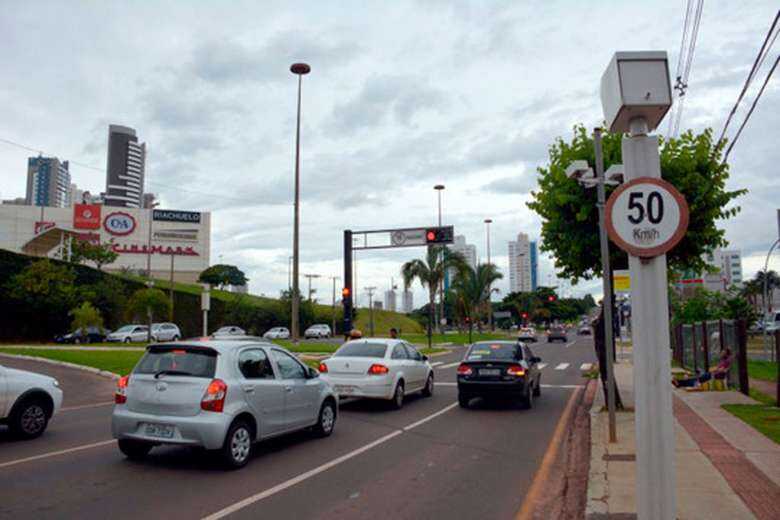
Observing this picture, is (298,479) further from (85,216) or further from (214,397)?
(85,216)

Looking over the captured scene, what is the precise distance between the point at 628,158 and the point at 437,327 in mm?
80088

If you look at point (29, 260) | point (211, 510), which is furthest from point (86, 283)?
point (211, 510)

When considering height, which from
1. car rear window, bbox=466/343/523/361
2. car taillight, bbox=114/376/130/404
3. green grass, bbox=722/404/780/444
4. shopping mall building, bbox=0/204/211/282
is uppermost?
shopping mall building, bbox=0/204/211/282

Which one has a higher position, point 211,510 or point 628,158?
point 628,158

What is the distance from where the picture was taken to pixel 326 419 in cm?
1030

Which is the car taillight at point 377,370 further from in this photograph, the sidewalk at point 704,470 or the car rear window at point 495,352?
the sidewalk at point 704,470

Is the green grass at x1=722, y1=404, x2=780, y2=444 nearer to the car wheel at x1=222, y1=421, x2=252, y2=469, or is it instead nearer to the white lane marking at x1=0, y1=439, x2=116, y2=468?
the car wheel at x1=222, y1=421, x2=252, y2=469

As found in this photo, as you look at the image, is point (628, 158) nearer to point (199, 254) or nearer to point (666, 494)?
point (666, 494)

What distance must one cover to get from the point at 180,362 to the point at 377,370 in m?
5.82

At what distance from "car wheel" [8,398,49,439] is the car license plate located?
333cm

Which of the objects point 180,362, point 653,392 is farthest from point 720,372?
point 180,362

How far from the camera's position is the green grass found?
10082mm

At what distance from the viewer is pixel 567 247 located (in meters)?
14.4

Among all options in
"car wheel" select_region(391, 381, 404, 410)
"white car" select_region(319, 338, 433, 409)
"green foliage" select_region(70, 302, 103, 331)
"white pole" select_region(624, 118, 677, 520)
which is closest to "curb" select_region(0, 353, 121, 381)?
"white car" select_region(319, 338, 433, 409)
